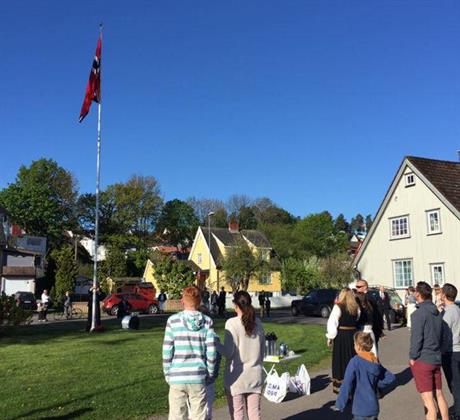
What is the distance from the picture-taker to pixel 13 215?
2511 inches

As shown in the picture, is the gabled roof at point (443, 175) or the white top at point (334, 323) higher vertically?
the gabled roof at point (443, 175)

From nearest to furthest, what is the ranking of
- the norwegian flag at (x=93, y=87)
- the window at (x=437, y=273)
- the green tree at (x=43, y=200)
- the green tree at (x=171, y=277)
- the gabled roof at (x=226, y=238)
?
1. the norwegian flag at (x=93, y=87)
2. the window at (x=437, y=273)
3. the green tree at (x=171, y=277)
4. the gabled roof at (x=226, y=238)
5. the green tree at (x=43, y=200)

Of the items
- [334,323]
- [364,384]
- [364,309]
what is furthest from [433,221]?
[364,384]

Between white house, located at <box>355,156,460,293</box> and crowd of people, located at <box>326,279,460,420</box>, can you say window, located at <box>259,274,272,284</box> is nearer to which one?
white house, located at <box>355,156,460,293</box>

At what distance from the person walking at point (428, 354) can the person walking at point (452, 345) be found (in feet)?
0.83

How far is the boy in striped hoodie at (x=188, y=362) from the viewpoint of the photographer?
5.09 m

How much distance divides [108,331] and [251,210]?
237 ft

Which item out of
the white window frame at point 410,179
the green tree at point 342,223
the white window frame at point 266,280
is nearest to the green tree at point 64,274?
the white window frame at point 266,280

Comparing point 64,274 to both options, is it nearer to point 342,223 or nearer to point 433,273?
point 433,273

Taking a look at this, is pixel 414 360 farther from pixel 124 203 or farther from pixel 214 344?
pixel 124 203

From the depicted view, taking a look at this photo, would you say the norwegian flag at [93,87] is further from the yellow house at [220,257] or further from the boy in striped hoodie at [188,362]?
the yellow house at [220,257]

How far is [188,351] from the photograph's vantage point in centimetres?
511

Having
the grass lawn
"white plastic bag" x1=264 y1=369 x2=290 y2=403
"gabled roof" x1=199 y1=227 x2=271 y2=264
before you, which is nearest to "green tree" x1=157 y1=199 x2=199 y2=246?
"gabled roof" x1=199 y1=227 x2=271 y2=264

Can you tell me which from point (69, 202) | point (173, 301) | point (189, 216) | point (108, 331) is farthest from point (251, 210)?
point (108, 331)
